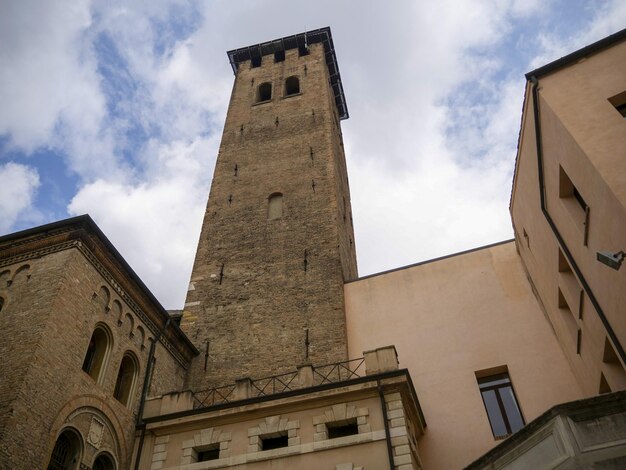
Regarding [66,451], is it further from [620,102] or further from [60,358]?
[620,102]

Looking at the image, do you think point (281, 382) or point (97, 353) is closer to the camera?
point (97, 353)

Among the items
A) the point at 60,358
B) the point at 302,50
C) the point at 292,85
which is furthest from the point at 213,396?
the point at 302,50

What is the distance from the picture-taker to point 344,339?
1537 centimetres

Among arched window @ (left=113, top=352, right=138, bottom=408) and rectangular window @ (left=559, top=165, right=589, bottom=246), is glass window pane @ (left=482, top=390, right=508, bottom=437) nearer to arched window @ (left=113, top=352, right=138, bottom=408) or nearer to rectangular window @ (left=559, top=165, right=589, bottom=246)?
rectangular window @ (left=559, top=165, right=589, bottom=246)

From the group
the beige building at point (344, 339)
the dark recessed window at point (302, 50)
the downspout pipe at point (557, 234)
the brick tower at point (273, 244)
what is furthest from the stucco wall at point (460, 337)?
the dark recessed window at point (302, 50)

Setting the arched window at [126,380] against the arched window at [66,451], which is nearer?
the arched window at [66,451]

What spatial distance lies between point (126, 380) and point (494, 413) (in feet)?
29.3

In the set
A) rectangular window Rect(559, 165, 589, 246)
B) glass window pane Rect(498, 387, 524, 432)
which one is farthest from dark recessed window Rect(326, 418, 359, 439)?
rectangular window Rect(559, 165, 589, 246)

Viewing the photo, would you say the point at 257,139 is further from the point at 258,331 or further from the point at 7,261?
the point at 7,261

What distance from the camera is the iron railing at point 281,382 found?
14.3 metres

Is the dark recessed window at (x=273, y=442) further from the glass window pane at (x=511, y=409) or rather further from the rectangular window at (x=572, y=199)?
the rectangular window at (x=572, y=199)

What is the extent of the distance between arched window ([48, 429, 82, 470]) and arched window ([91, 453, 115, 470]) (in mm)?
855

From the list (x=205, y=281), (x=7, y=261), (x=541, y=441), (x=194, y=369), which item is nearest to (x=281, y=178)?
(x=205, y=281)

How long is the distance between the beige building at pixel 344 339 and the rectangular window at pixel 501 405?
0.04 meters
